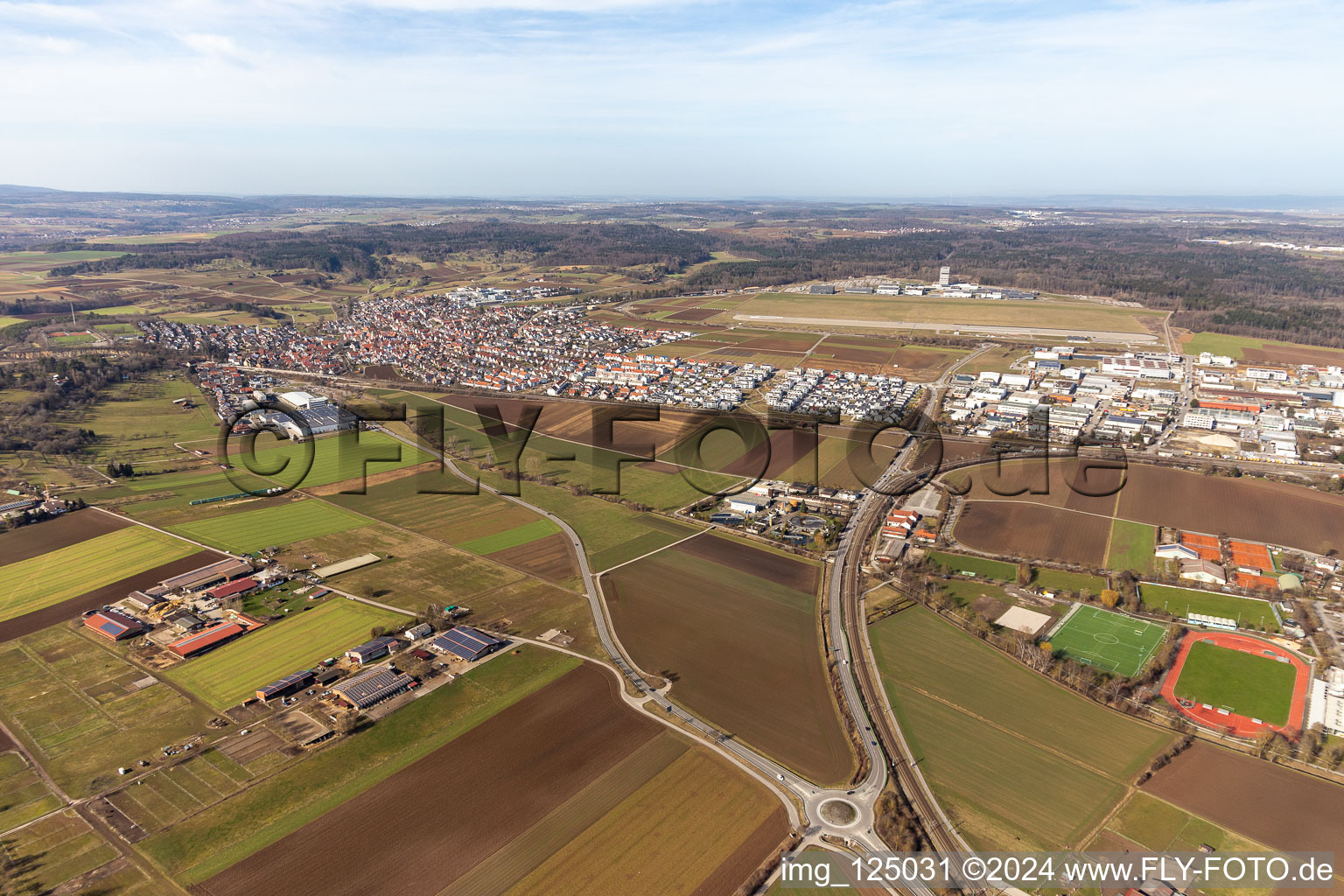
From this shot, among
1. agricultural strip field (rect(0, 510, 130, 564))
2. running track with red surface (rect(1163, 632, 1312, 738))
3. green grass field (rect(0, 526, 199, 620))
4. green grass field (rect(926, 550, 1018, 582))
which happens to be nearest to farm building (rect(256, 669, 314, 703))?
green grass field (rect(0, 526, 199, 620))

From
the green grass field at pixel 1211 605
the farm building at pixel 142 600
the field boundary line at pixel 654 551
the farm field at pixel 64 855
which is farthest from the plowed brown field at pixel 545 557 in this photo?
the green grass field at pixel 1211 605

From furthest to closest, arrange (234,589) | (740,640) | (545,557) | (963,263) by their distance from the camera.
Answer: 1. (963,263)
2. (545,557)
3. (234,589)
4. (740,640)

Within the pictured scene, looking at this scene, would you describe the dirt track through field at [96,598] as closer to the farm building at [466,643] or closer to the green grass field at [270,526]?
the green grass field at [270,526]

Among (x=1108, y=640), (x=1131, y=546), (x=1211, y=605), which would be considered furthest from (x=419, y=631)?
(x=1131, y=546)

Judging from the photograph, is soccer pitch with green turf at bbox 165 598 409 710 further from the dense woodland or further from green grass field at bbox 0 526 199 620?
the dense woodland

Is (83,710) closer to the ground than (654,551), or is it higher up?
closer to the ground

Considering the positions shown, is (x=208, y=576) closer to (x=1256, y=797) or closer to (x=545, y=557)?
(x=545, y=557)

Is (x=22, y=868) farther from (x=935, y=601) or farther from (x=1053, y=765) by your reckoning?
(x=935, y=601)
